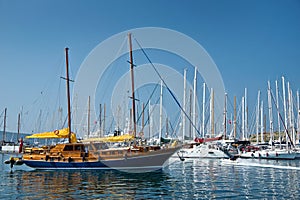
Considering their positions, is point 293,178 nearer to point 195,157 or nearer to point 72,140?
point 72,140

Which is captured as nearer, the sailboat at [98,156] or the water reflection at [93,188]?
the water reflection at [93,188]

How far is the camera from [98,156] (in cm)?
3728

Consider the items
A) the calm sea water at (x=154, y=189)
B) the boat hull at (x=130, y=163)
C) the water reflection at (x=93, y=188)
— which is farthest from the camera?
the boat hull at (x=130, y=163)

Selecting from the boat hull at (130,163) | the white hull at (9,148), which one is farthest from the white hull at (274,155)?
the white hull at (9,148)

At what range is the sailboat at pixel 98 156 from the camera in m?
35.7

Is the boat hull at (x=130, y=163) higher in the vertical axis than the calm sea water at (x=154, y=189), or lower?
higher

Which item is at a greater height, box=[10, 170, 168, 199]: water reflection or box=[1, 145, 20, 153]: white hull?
box=[1, 145, 20, 153]: white hull

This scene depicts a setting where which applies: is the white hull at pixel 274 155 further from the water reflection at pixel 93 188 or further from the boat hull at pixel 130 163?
the water reflection at pixel 93 188

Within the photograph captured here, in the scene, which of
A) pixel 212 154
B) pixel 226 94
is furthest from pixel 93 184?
pixel 226 94

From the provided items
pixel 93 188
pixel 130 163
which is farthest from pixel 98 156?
pixel 93 188

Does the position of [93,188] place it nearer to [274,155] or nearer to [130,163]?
[130,163]

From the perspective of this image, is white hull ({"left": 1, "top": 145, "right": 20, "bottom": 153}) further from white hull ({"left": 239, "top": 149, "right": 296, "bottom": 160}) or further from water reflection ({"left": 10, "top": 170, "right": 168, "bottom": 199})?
water reflection ({"left": 10, "top": 170, "right": 168, "bottom": 199})

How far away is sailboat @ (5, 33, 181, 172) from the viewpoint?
35.7 meters

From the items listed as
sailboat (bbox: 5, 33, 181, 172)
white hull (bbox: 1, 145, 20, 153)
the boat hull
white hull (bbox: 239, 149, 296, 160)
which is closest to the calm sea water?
the boat hull
